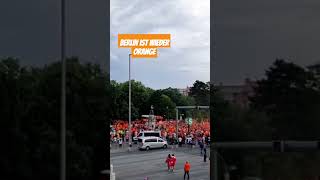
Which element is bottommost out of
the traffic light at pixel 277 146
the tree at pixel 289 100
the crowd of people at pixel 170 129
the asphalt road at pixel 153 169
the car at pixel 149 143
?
the asphalt road at pixel 153 169

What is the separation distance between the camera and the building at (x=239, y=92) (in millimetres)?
16453

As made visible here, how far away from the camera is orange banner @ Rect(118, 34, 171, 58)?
111ft

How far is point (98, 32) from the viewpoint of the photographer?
55.9 ft

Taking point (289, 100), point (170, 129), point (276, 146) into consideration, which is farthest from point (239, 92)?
point (170, 129)

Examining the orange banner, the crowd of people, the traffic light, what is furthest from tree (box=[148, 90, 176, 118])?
the traffic light

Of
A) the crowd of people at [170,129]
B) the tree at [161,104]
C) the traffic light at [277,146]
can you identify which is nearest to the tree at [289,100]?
the traffic light at [277,146]

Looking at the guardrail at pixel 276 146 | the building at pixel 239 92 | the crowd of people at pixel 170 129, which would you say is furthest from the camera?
the crowd of people at pixel 170 129

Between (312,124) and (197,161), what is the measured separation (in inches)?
669

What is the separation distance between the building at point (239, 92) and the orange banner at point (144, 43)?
17.2 meters

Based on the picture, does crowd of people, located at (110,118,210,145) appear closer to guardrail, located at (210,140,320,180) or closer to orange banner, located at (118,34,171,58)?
orange banner, located at (118,34,171,58)

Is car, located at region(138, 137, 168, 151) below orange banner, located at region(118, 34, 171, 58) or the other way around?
below

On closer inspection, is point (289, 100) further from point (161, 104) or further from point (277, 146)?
point (161, 104)

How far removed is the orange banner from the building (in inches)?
678

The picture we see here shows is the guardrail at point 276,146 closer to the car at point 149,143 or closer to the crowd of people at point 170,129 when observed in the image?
the car at point 149,143
